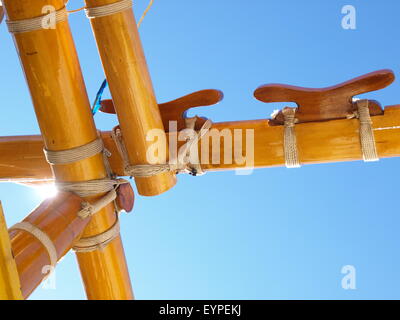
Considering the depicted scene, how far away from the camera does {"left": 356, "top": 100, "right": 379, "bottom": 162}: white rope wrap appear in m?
1.86

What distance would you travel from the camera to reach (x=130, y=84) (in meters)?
1.86

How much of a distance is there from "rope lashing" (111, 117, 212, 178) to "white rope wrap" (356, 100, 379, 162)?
0.40m

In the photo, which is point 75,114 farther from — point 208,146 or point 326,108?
point 326,108

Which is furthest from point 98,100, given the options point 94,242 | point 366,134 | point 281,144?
point 366,134

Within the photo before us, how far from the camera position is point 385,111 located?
1.86 meters

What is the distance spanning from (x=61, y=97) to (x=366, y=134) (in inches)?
30.2

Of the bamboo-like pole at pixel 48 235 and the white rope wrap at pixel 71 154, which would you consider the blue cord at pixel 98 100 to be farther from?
the bamboo-like pole at pixel 48 235

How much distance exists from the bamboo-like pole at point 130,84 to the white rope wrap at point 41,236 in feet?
1.04

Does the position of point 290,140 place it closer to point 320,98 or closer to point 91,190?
point 320,98

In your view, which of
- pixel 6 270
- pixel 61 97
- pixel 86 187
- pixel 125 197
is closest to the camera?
pixel 6 270

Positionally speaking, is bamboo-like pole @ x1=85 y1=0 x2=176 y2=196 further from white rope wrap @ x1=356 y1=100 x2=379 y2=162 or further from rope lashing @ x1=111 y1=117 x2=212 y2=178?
white rope wrap @ x1=356 y1=100 x2=379 y2=162

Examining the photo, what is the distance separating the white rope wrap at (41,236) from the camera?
1.72 meters
